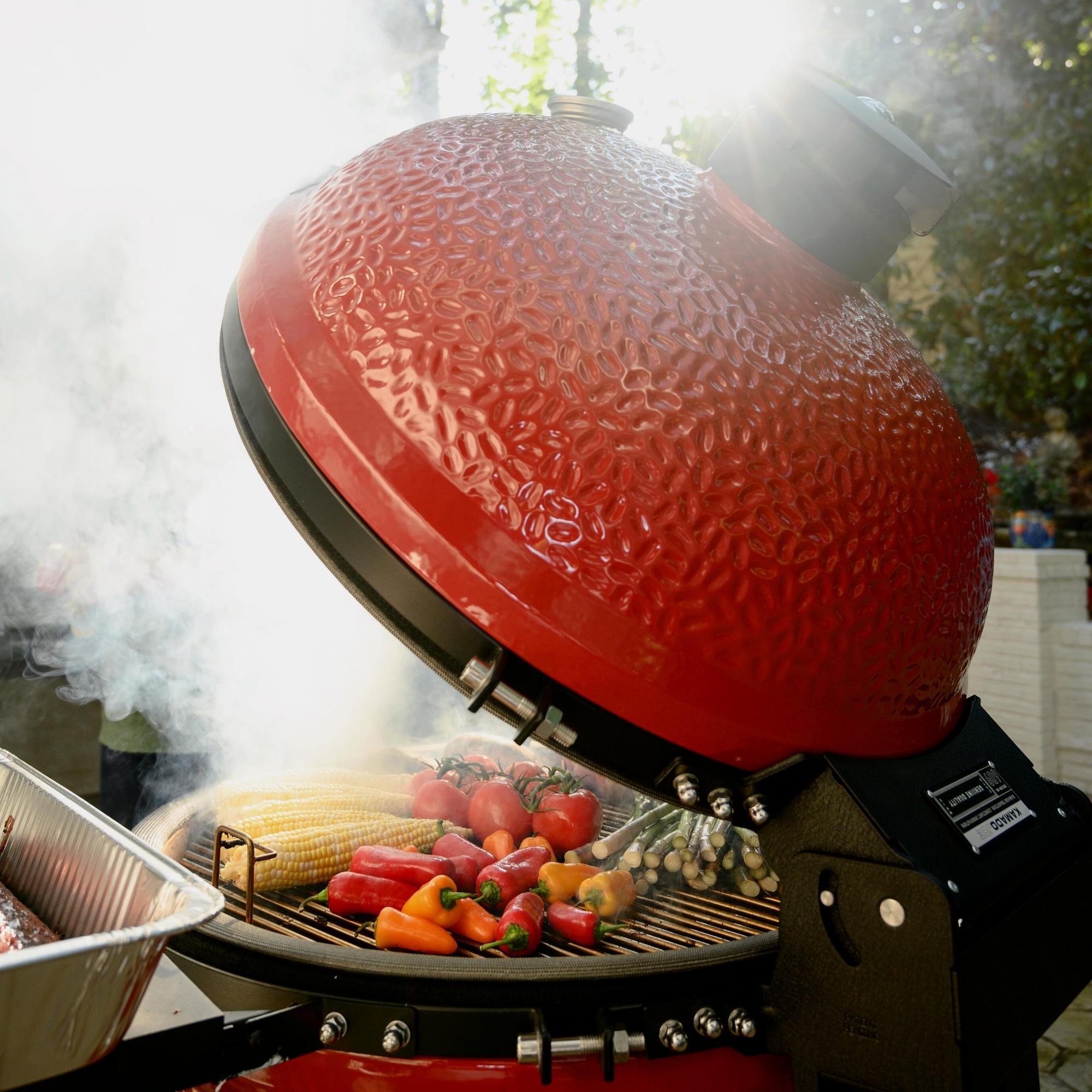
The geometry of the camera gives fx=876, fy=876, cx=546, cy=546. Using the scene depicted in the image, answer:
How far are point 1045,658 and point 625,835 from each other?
11.9 ft

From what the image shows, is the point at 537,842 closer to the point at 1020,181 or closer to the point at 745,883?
the point at 745,883

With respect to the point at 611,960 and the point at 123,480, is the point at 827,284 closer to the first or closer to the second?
the point at 611,960

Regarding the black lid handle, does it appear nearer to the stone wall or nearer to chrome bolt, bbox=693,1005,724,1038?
chrome bolt, bbox=693,1005,724,1038

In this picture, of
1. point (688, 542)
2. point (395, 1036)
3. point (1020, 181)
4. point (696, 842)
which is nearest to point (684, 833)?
point (696, 842)

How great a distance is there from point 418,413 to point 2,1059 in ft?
2.25

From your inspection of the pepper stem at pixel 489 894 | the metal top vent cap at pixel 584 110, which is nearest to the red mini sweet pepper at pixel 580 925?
the pepper stem at pixel 489 894

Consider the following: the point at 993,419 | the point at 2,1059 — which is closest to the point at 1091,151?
the point at 993,419

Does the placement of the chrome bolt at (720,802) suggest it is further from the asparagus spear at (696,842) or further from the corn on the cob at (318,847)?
the corn on the cob at (318,847)

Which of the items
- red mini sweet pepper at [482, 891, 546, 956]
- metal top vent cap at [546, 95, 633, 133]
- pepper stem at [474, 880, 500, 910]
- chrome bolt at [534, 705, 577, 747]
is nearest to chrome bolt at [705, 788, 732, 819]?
chrome bolt at [534, 705, 577, 747]

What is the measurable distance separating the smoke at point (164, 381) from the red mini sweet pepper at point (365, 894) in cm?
93

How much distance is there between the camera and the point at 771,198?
1182mm

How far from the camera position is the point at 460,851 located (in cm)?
180

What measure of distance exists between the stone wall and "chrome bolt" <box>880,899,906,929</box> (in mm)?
4269

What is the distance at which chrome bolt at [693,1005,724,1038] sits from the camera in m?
1.13
